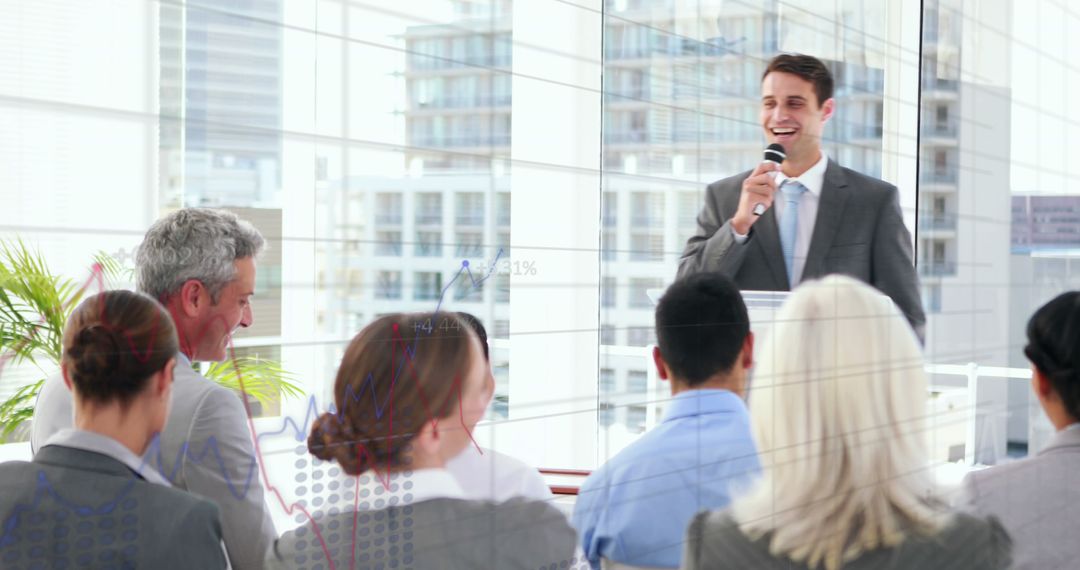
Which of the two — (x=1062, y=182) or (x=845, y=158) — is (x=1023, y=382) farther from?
(x=845, y=158)

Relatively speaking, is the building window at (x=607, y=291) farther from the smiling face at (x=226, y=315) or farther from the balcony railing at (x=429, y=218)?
the smiling face at (x=226, y=315)

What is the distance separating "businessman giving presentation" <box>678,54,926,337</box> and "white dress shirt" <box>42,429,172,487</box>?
2.69ft

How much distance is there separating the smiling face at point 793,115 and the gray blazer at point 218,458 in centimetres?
99

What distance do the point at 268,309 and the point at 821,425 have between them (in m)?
1.11

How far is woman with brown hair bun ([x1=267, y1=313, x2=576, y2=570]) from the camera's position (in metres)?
1.13

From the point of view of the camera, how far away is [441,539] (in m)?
1.24

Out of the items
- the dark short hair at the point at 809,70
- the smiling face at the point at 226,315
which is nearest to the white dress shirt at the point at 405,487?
the smiling face at the point at 226,315

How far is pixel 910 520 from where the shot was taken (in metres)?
1.94

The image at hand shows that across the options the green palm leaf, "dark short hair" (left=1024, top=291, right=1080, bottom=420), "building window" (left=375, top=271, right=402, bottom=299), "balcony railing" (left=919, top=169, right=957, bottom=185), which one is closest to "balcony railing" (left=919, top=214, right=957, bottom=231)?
"balcony railing" (left=919, top=169, right=957, bottom=185)

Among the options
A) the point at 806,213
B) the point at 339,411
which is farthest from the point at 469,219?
the point at 806,213

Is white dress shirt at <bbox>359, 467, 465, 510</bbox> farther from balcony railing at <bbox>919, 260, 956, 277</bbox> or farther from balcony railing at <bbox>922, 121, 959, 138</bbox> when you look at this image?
balcony railing at <bbox>922, 121, 959, 138</bbox>

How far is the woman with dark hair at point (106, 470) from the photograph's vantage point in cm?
91

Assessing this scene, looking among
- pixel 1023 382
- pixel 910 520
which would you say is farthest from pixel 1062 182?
pixel 910 520

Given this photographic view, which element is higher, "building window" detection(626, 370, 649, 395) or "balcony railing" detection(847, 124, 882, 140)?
"balcony railing" detection(847, 124, 882, 140)
